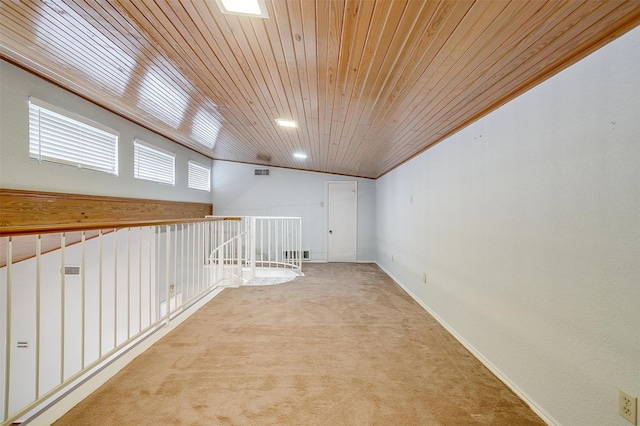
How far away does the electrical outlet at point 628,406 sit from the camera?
3.70 feet

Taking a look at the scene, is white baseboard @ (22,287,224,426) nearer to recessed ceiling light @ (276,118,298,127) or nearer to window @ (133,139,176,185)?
recessed ceiling light @ (276,118,298,127)

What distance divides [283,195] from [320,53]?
507 cm

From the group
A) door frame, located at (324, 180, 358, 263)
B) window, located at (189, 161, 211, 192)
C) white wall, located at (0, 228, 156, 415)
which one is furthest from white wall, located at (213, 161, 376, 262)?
white wall, located at (0, 228, 156, 415)

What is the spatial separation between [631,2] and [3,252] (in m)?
4.79

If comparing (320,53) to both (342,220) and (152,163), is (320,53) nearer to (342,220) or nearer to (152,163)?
(152,163)

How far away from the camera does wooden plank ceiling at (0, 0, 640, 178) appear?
1232 mm

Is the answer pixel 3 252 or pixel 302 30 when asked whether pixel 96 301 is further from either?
pixel 302 30

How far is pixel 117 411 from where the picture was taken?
1.49 metres

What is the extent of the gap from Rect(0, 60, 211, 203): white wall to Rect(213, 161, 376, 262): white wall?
2257mm

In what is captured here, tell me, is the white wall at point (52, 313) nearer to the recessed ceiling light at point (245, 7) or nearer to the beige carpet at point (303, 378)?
the beige carpet at point (303, 378)

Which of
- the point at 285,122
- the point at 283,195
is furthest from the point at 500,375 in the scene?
the point at 283,195

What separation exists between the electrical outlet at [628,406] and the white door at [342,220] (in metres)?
5.43

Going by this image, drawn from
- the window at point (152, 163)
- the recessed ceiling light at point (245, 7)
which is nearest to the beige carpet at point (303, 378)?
the recessed ceiling light at point (245, 7)

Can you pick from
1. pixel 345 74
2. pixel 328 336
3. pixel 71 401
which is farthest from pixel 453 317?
pixel 71 401
